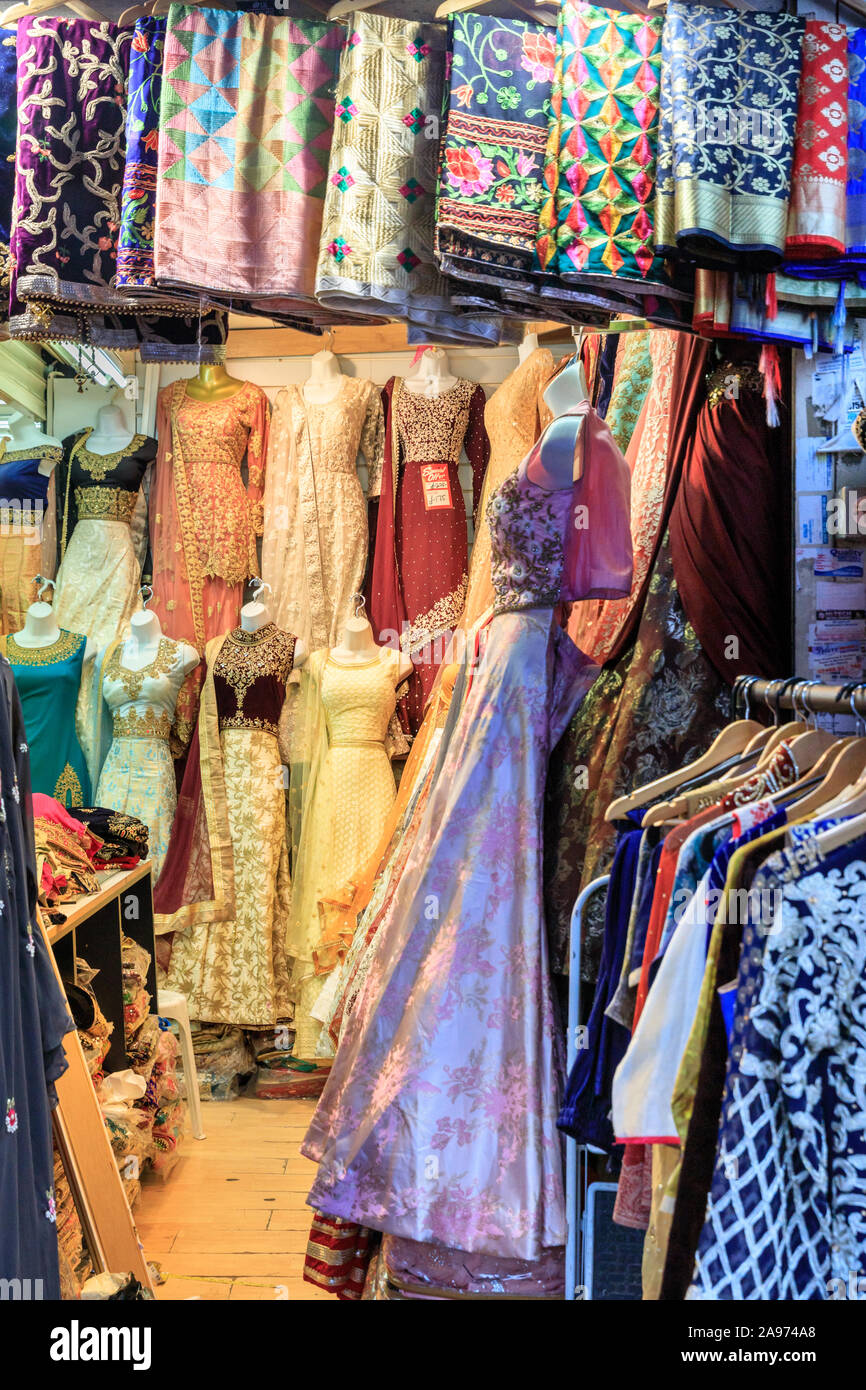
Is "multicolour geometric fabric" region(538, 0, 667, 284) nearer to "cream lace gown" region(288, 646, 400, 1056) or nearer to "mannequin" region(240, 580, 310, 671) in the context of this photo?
Answer: "cream lace gown" region(288, 646, 400, 1056)

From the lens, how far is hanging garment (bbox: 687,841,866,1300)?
4.11 ft

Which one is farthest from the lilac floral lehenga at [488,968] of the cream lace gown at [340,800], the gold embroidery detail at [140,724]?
the gold embroidery detail at [140,724]

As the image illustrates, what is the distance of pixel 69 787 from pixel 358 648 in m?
1.11

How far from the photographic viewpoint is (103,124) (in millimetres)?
2273

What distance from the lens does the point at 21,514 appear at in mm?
4309

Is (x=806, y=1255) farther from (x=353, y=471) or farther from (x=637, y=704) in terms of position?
(x=353, y=471)

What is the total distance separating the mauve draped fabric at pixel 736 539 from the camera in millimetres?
2219

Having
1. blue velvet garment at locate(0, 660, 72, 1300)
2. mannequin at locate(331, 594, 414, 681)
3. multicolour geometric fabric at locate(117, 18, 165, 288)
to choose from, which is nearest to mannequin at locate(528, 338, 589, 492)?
multicolour geometric fabric at locate(117, 18, 165, 288)

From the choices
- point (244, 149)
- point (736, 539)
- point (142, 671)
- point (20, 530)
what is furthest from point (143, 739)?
point (736, 539)

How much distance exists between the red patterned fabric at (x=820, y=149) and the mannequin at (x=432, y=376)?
250cm

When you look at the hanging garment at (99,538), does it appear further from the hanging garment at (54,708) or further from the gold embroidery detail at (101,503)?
the hanging garment at (54,708)

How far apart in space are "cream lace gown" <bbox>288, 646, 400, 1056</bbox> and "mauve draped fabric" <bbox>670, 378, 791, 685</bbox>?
2092 millimetres

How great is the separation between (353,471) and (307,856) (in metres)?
1.41
